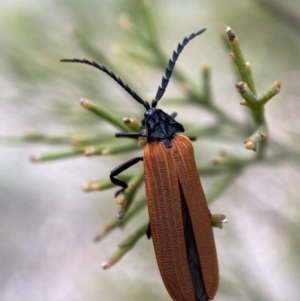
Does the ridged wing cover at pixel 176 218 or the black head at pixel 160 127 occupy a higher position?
the black head at pixel 160 127

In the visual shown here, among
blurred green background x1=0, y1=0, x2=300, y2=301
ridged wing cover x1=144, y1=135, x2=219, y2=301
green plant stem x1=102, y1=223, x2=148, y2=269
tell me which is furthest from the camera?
blurred green background x1=0, y1=0, x2=300, y2=301

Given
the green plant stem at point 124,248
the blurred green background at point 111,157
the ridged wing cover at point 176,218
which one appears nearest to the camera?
the ridged wing cover at point 176,218

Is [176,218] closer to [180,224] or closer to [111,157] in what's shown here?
[180,224]

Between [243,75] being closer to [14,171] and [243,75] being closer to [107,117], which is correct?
[107,117]

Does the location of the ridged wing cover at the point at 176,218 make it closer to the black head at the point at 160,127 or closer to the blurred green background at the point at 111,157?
the black head at the point at 160,127

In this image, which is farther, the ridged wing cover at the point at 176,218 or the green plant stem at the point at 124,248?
the green plant stem at the point at 124,248

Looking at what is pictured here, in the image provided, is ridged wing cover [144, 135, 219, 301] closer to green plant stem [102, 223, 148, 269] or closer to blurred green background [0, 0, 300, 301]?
green plant stem [102, 223, 148, 269]

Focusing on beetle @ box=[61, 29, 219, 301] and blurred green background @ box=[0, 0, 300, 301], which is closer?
beetle @ box=[61, 29, 219, 301]

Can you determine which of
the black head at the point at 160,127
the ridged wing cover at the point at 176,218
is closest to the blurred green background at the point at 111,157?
the black head at the point at 160,127

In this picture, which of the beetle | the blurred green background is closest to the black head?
the beetle
